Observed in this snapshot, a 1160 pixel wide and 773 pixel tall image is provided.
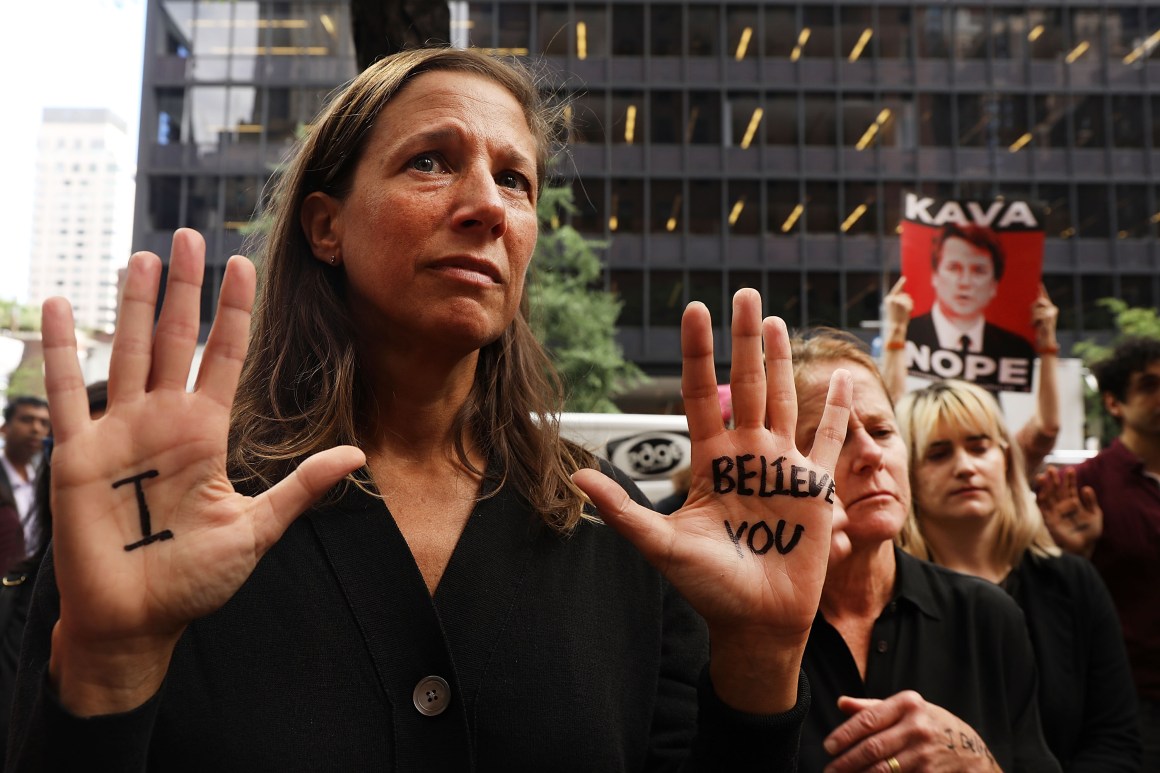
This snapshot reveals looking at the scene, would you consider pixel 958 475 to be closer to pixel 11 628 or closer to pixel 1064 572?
pixel 1064 572

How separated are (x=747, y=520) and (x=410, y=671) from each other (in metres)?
0.64

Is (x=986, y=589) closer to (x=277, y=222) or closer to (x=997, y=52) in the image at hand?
(x=277, y=222)

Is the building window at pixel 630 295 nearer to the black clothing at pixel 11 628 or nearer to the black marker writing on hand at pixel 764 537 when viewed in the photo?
the black clothing at pixel 11 628

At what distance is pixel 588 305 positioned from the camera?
2289cm

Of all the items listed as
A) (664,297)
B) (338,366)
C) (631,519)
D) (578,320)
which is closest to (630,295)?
(664,297)

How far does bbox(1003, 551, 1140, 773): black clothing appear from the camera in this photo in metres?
2.97

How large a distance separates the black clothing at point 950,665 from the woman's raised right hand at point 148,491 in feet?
5.12

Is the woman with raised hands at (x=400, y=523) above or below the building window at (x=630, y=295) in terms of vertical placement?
below

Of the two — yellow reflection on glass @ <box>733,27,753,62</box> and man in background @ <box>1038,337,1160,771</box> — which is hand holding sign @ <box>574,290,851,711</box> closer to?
man in background @ <box>1038,337,1160,771</box>

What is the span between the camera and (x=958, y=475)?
3609 millimetres

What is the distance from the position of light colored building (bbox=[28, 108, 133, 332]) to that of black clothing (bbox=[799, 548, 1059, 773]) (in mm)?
58064

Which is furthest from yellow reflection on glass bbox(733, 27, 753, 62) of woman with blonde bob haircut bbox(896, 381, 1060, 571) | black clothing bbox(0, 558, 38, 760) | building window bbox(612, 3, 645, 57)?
black clothing bbox(0, 558, 38, 760)

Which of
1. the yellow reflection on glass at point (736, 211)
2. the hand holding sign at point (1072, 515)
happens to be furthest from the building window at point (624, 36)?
the hand holding sign at point (1072, 515)

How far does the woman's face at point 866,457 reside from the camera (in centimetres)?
264
